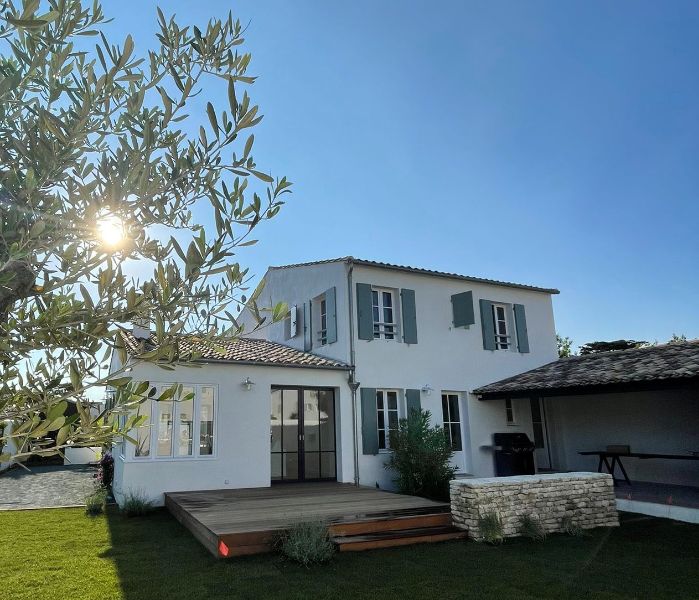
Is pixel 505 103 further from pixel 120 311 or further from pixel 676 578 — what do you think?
pixel 120 311

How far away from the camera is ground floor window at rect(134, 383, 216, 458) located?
1010cm

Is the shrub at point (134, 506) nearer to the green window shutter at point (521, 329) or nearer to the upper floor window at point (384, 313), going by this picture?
the upper floor window at point (384, 313)

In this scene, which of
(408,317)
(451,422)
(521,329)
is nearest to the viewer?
(408,317)

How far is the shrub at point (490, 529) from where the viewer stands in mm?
7314

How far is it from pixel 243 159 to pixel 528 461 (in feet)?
44.2

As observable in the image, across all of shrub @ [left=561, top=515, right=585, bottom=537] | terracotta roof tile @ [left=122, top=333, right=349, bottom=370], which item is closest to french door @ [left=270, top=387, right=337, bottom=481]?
terracotta roof tile @ [left=122, top=333, right=349, bottom=370]

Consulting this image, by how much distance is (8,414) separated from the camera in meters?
1.99

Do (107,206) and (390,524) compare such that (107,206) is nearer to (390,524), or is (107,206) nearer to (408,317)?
(390,524)

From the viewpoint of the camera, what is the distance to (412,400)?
12.7 metres

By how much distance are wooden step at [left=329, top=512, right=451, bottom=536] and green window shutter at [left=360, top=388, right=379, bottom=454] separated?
159 inches

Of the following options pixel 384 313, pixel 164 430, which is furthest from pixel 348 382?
pixel 164 430

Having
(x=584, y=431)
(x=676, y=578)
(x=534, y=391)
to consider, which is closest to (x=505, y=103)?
(x=534, y=391)

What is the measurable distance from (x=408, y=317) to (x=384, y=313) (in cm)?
68

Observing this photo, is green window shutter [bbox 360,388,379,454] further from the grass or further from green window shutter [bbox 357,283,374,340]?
the grass
